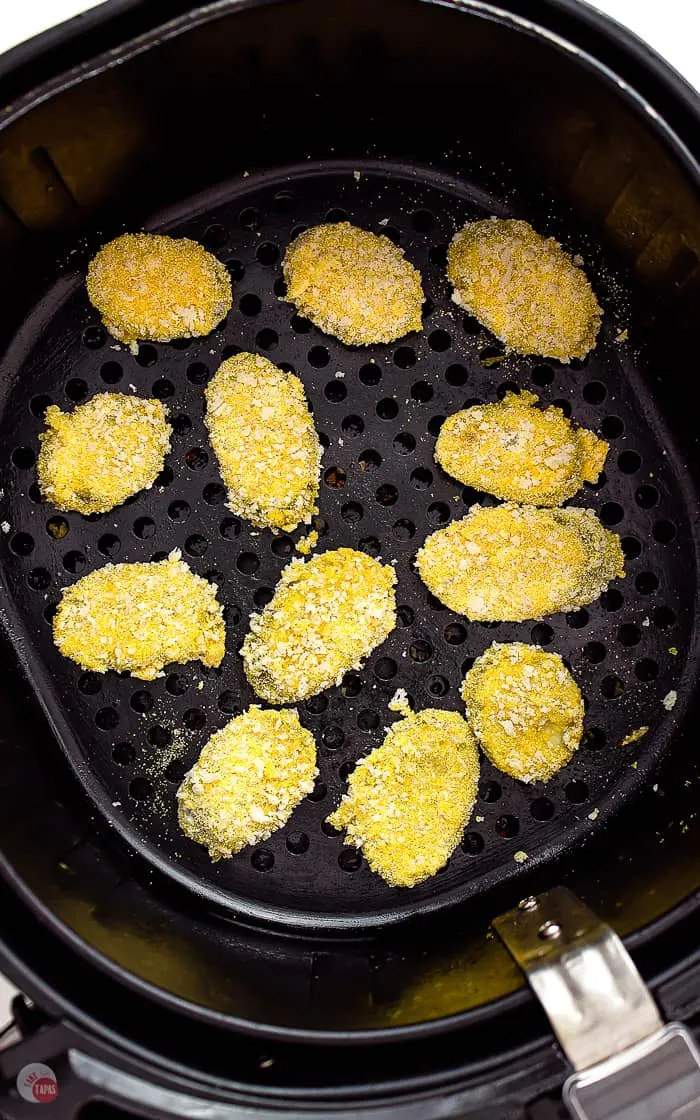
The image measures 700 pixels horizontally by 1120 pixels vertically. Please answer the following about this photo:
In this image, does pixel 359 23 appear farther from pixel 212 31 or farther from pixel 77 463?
pixel 77 463

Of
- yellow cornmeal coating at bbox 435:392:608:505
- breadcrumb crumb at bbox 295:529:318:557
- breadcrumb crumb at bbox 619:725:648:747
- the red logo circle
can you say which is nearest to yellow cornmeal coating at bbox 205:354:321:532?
breadcrumb crumb at bbox 295:529:318:557

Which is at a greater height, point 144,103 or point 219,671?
point 144,103

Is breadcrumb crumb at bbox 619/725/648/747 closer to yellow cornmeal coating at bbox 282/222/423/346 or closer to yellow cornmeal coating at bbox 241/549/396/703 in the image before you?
yellow cornmeal coating at bbox 241/549/396/703

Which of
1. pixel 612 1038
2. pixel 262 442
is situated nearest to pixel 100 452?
pixel 262 442

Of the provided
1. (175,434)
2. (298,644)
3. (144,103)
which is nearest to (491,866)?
(298,644)

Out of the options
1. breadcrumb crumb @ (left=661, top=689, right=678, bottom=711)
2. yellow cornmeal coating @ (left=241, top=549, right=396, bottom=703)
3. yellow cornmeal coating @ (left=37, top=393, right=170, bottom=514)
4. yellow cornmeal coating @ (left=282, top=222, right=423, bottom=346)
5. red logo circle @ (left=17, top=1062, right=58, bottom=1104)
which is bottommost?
red logo circle @ (left=17, top=1062, right=58, bottom=1104)

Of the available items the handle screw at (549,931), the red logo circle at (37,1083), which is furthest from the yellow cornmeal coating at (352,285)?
the red logo circle at (37,1083)
